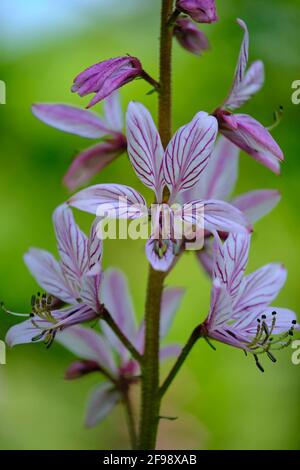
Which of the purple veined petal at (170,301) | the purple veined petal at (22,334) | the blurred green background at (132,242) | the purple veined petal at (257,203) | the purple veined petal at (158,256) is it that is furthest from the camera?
the blurred green background at (132,242)

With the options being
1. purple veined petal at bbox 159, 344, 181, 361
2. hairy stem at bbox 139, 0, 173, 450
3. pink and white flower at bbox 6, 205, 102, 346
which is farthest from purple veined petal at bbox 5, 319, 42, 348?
purple veined petal at bbox 159, 344, 181, 361

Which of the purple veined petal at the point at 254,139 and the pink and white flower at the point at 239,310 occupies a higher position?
the purple veined petal at the point at 254,139

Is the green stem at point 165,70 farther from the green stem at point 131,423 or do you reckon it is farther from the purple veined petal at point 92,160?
the green stem at point 131,423

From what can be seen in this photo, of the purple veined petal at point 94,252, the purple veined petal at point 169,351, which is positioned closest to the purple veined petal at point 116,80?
the purple veined petal at point 94,252

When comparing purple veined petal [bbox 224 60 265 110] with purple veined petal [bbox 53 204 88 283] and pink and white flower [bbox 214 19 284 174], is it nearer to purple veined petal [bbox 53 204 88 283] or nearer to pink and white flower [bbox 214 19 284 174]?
pink and white flower [bbox 214 19 284 174]

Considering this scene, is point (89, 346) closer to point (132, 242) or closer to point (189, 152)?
point (189, 152)
